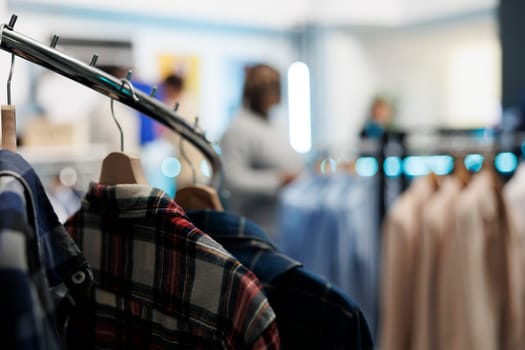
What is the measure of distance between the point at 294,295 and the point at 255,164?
188 centimetres

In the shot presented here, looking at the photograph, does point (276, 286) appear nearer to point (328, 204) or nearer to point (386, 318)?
point (386, 318)

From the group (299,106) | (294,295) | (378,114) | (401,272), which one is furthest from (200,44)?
(294,295)

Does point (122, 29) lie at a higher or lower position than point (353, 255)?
higher

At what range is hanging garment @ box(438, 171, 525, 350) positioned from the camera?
138cm

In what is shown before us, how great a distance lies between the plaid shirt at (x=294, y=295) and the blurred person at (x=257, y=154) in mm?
1748

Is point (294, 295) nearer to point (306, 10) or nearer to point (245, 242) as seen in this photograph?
point (245, 242)

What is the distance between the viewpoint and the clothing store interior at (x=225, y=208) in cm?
58

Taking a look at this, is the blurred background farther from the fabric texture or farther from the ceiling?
the fabric texture

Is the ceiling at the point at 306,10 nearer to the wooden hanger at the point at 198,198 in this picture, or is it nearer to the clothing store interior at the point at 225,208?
the clothing store interior at the point at 225,208

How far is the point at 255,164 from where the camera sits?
2.59 m

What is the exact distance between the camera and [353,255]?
2.06 metres

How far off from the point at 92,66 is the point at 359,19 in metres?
6.05

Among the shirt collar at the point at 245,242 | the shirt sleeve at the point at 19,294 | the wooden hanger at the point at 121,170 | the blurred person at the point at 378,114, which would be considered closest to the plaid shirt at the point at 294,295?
the shirt collar at the point at 245,242

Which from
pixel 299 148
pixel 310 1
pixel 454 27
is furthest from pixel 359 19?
pixel 299 148
